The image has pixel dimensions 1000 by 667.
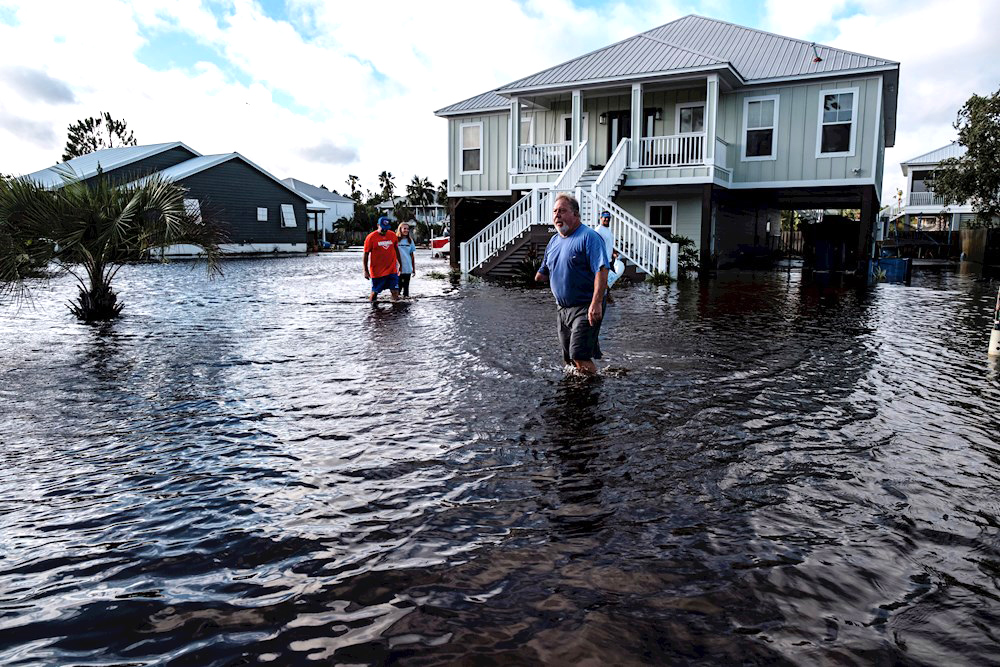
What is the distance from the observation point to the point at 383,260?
14484 millimetres

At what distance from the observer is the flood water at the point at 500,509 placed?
2.92 meters

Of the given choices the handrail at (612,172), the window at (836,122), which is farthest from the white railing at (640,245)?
the window at (836,122)

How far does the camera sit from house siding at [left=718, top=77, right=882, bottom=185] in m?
21.0

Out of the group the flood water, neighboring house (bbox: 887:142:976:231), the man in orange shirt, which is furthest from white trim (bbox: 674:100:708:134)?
neighboring house (bbox: 887:142:976:231)

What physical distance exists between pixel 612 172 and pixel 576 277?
1483 centimetres

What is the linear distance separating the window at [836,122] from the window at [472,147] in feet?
37.0

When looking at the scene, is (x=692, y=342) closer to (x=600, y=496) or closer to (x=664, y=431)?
(x=664, y=431)

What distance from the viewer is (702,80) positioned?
851 inches

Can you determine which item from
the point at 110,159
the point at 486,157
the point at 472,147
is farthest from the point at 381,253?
the point at 110,159

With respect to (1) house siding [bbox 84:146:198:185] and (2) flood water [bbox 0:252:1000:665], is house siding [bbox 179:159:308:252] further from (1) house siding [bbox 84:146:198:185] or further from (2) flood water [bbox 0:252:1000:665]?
(2) flood water [bbox 0:252:1000:665]

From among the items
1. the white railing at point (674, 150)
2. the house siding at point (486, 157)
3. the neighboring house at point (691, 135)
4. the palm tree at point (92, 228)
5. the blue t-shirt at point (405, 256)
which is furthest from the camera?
the house siding at point (486, 157)

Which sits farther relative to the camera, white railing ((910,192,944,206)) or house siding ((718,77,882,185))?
white railing ((910,192,944,206))

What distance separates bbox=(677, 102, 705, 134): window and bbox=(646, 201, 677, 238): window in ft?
7.76

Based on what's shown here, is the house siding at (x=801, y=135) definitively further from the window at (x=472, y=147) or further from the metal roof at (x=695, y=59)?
the window at (x=472, y=147)
